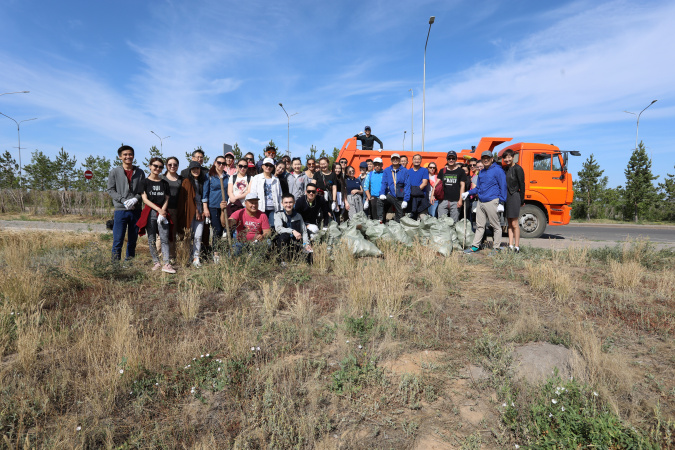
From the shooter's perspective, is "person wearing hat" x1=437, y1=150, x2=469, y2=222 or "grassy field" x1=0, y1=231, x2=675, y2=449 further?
"person wearing hat" x1=437, y1=150, x2=469, y2=222

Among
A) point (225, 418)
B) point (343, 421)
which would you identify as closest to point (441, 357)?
point (343, 421)

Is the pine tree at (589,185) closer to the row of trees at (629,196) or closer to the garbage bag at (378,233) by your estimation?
the row of trees at (629,196)

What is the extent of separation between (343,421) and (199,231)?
4498 mm

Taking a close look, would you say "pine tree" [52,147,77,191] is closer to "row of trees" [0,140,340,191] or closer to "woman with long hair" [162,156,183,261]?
"row of trees" [0,140,340,191]

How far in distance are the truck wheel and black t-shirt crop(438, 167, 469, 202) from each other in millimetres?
3415

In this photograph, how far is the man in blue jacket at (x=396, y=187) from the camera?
321 inches

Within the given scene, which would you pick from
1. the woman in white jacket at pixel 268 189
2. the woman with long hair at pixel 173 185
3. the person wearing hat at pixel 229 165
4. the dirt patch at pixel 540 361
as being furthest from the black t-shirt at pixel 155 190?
the dirt patch at pixel 540 361

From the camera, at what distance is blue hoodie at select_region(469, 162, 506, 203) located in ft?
22.4

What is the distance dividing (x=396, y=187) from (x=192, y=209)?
4428mm

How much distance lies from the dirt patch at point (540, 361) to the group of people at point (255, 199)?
12.2 ft

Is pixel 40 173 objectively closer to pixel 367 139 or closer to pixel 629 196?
pixel 367 139

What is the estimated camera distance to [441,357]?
10.4 feet

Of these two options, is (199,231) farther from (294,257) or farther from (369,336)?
(369,336)

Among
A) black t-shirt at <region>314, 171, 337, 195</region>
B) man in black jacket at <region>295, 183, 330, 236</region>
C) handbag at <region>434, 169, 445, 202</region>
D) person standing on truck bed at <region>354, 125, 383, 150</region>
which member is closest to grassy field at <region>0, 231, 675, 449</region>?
man in black jacket at <region>295, 183, 330, 236</region>
